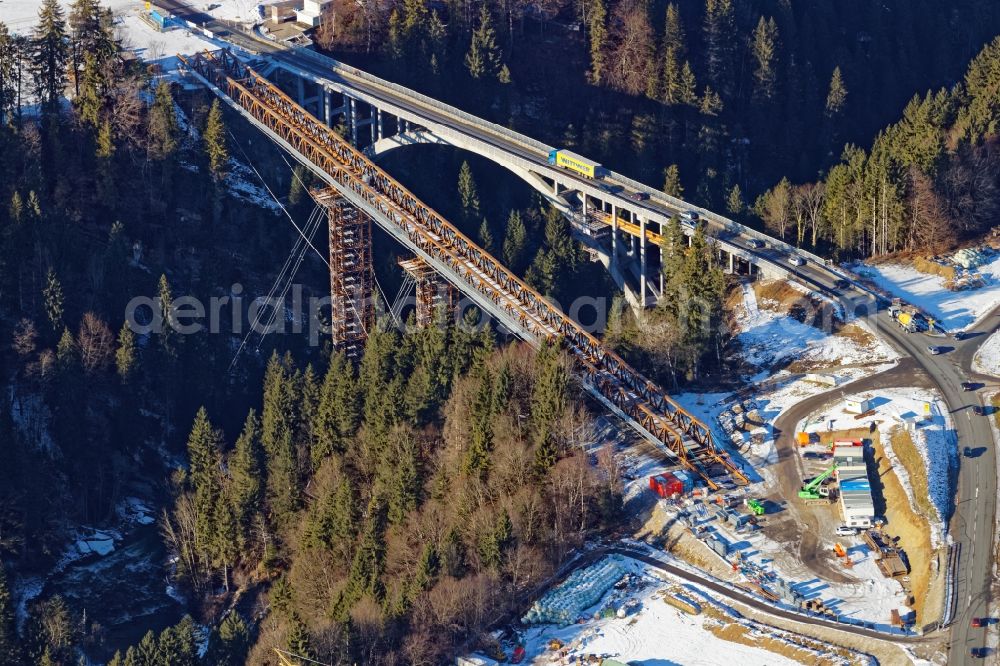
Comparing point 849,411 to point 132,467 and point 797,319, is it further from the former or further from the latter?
point 132,467

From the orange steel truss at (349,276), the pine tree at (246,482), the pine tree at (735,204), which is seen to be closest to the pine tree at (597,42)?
the pine tree at (735,204)

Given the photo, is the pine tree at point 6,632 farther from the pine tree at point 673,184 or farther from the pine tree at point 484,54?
the pine tree at point 484,54

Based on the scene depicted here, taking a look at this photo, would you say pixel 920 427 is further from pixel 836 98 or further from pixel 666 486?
pixel 836 98

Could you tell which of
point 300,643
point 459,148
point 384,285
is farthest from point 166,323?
point 300,643

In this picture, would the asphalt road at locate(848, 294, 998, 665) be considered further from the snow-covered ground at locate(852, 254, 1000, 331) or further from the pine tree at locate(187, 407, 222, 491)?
the pine tree at locate(187, 407, 222, 491)

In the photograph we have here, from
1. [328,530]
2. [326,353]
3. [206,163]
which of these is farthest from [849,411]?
[206,163]

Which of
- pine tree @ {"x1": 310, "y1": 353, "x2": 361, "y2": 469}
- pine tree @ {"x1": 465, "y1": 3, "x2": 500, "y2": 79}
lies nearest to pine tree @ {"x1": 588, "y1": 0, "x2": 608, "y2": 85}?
pine tree @ {"x1": 465, "y1": 3, "x2": 500, "y2": 79}

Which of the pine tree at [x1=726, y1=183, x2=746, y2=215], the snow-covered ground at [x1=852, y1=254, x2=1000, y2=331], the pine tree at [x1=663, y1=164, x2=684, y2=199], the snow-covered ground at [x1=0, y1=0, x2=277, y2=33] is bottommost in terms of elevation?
the snow-covered ground at [x1=852, y1=254, x2=1000, y2=331]
